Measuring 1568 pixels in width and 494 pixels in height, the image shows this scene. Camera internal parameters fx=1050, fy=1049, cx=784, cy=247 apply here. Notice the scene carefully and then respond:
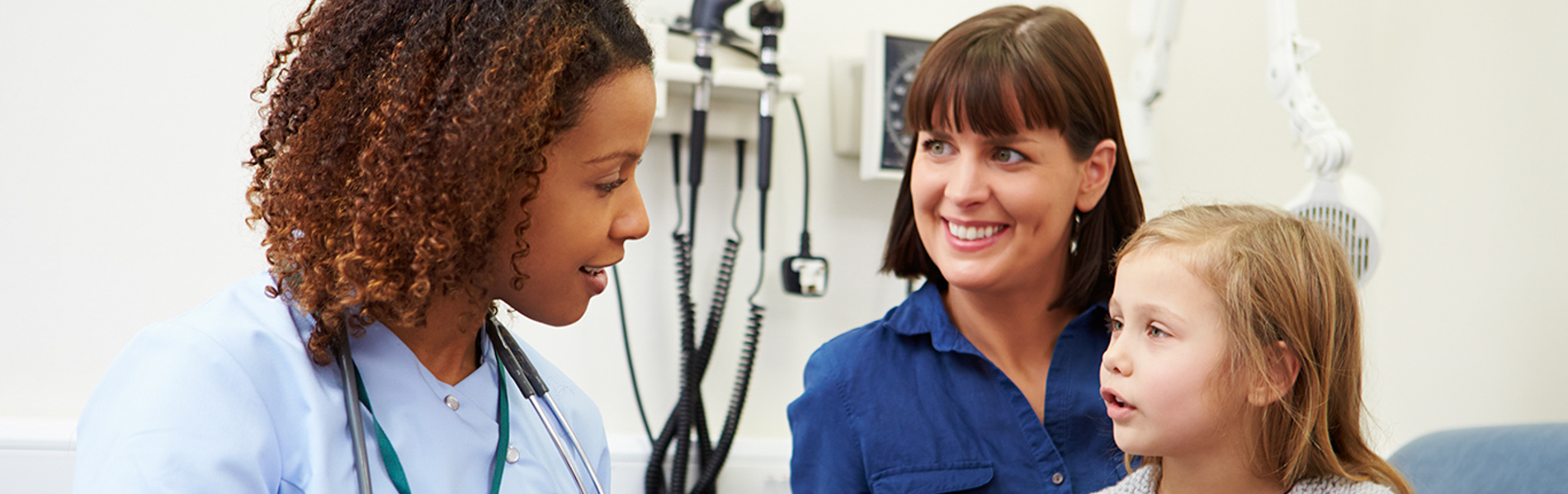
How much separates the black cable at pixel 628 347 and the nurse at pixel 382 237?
0.82 metres

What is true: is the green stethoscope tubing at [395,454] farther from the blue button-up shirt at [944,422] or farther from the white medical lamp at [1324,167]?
the white medical lamp at [1324,167]

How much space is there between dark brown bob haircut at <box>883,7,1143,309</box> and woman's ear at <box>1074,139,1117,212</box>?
1cm

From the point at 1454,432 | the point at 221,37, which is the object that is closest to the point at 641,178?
the point at 221,37

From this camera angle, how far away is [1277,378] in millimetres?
1031

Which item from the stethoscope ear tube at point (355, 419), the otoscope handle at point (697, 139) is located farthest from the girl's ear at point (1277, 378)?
the otoscope handle at point (697, 139)

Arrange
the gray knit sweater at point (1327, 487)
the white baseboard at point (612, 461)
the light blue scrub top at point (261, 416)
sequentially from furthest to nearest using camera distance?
the white baseboard at point (612, 461)
the gray knit sweater at point (1327, 487)
the light blue scrub top at point (261, 416)

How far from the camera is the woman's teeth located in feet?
3.95

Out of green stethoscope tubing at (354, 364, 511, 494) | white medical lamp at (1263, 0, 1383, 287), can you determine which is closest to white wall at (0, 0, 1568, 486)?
white medical lamp at (1263, 0, 1383, 287)

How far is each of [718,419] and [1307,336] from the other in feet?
3.42

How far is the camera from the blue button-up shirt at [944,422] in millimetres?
1213

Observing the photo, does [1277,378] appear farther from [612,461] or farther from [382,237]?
[612,461]

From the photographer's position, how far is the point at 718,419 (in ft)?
6.01

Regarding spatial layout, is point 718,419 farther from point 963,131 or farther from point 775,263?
point 963,131

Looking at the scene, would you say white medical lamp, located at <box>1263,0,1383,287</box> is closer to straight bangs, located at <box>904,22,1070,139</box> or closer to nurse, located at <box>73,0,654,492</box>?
straight bangs, located at <box>904,22,1070,139</box>
